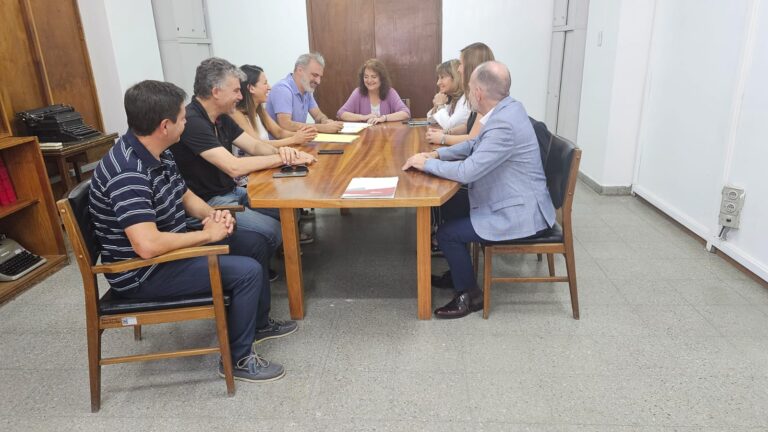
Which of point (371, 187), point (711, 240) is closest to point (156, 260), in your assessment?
point (371, 187)

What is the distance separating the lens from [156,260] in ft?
5.26

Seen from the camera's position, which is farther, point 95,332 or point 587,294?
point 587,294

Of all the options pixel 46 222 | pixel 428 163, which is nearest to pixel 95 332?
pixel 428 163

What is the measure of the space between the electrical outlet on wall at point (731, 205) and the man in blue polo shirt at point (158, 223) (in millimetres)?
2506

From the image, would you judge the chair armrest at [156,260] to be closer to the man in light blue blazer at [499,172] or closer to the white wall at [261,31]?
A: the man in light blue blazer at [499,172]

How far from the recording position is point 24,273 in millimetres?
2768

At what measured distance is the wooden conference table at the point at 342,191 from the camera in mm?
1952

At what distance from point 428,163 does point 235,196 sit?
1.02 meters

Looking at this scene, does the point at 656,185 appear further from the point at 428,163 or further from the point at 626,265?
the point at 428,163

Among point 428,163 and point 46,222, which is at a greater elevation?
point 428,163

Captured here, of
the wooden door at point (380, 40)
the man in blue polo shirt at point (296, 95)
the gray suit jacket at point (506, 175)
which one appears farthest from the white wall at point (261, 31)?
the gray suit jacket at point (506, 175)

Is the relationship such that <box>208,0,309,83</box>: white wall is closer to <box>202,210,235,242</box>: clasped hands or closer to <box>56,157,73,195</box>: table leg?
<box>56,157,73,195</box>: table leg

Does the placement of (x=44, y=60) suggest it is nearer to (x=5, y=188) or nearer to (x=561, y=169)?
(x=5, y=188)

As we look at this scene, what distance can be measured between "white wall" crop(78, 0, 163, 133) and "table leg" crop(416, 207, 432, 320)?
320 centimetres
